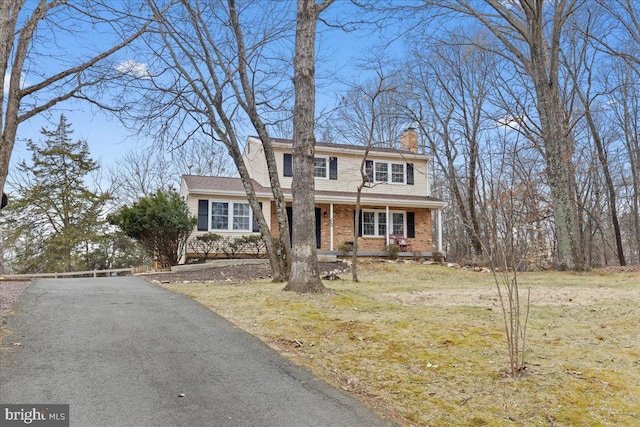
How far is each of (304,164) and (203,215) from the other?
37.7ft

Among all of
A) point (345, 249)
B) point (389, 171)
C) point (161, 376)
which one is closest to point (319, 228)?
point (345, 249)

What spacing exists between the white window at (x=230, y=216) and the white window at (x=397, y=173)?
738 centimetres

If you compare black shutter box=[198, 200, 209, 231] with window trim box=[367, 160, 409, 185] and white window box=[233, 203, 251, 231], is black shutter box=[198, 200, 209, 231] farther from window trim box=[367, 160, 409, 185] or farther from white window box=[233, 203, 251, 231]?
window trim box=[367, 160, 409, 185]

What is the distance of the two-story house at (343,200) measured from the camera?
18984 millimetres

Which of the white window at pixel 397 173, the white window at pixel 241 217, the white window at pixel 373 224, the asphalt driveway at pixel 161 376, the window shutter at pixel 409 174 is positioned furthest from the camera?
the window shutter at pixel 409 174

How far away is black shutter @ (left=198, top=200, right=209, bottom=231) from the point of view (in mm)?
18562

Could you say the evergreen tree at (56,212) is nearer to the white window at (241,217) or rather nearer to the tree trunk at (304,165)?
the white window at (241,217)

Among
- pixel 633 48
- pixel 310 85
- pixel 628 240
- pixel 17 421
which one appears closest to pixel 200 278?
pixel 310 85

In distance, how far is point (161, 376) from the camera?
3.85m

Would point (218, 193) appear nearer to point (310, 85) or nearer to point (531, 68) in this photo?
point (310, 85)

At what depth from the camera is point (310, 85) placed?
8.45 meters

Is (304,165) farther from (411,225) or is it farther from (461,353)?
(411,225)

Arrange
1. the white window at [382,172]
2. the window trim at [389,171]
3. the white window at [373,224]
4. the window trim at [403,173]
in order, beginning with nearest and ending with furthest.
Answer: the white window at [373,224], the window trim at [389,171], the white window at [382,172], the window trim at [403,173]

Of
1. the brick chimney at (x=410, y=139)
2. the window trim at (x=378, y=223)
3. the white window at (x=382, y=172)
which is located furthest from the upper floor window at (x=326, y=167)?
the brick chimney at (x=410, y=139)
